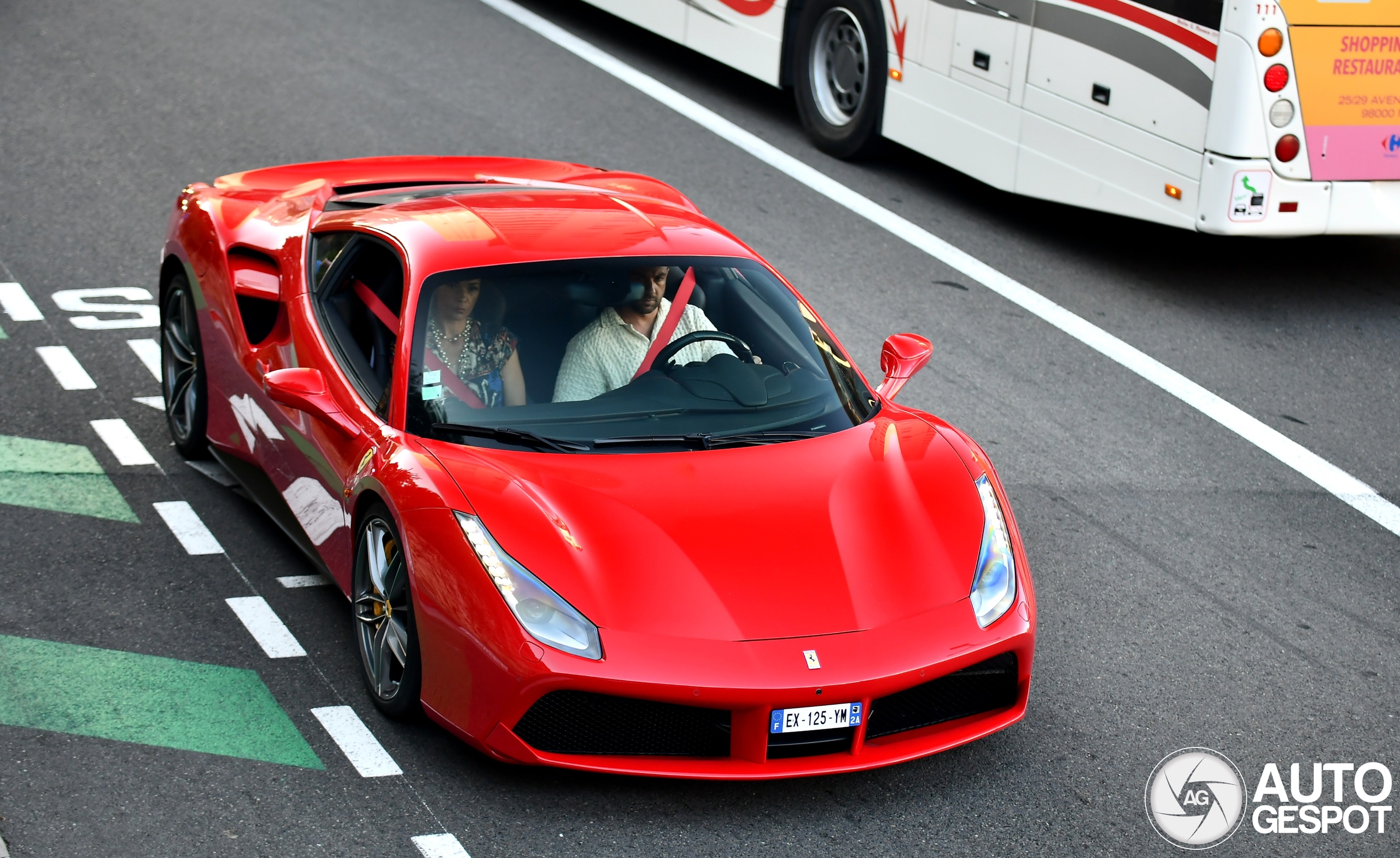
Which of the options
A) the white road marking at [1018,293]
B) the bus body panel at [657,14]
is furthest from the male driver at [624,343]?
the bus body panel at [657,14]

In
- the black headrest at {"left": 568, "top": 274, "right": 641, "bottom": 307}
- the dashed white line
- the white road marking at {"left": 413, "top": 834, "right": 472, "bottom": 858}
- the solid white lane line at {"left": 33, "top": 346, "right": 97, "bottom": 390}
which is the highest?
the black headrest at {"left": 568, "top": 274, "right": 641, "bottom": 307}

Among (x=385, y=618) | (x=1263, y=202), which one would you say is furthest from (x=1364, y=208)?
(x=385, y=618)

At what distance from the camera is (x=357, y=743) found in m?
4.77

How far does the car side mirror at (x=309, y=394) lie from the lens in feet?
17.0

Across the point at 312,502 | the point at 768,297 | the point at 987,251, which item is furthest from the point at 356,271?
the point at 987,251

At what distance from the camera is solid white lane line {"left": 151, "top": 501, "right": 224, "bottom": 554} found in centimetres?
600

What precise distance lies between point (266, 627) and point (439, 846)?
4.84 ft

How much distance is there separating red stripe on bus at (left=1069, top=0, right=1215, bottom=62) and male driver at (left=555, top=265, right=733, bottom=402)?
4.37 metres

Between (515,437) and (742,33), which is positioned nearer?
(515,437)

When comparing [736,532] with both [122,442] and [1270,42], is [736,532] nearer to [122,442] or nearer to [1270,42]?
[122,442]

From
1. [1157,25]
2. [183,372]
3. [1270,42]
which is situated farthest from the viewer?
[1157,25]

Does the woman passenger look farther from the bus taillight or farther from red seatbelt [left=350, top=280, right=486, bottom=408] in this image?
the bus taillight

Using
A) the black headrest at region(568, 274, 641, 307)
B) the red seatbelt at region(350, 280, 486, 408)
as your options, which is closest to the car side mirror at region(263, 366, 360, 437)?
the red seatbelt at region(350, 280, 486, 408)

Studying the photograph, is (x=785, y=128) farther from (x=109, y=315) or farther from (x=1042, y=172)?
(x=109, y=315)
